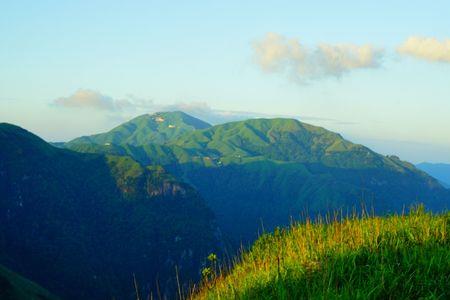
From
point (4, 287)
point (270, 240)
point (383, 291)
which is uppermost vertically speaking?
point (383, 291)

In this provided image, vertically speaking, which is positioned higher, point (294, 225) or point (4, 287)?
point (294, 225)

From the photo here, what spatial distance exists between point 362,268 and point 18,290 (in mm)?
186892

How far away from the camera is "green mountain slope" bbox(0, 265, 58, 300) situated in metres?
165

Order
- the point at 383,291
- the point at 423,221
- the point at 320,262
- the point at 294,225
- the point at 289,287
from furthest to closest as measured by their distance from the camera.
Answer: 1. the point at 294,225
2. the point at 423,221
3. the point at 320,262
4. the point at 289,287
5. the point at 383,291

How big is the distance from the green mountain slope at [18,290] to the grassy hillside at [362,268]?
171 metres

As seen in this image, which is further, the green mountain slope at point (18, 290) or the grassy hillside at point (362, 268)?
the green mountain slope at point (18, 290)

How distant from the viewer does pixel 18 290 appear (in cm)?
17325

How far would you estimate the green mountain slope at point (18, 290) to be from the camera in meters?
165

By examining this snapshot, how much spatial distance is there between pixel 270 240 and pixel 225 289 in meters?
5.64

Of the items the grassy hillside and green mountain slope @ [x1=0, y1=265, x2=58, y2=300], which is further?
green mountain slope @ [x1=0, y1=265, x2=58, y2=300]

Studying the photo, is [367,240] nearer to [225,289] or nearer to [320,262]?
[320,262]

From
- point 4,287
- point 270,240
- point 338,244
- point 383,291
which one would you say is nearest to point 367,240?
point 338,244

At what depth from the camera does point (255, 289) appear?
926 cm

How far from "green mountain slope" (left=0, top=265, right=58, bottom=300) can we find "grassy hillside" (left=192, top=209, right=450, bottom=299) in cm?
17147
